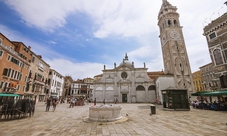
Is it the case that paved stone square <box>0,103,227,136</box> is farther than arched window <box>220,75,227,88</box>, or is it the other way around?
arched window <box>220,75,227,88</box>

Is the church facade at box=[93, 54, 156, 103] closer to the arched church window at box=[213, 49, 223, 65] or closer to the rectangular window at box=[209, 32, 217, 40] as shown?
the arched church window at box=[213, 49, 223, 65]

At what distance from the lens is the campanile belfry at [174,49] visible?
26547 mm

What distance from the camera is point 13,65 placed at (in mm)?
19344

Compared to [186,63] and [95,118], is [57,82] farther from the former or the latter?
[186,63]

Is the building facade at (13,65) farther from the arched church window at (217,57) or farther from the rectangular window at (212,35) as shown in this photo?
the rectangular window at (212,35)

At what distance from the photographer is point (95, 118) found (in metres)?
7.85

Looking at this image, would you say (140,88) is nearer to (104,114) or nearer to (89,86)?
(104,114)

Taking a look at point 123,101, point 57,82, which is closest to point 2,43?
point 57,82

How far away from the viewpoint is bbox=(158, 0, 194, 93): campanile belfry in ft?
87.1

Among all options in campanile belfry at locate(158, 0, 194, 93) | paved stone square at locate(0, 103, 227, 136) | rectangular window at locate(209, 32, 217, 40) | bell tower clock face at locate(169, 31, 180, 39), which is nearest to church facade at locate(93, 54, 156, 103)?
campanile belfry at locate(158, 0, 194, 93)

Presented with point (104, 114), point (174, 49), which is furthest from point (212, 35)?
point (104, 114)

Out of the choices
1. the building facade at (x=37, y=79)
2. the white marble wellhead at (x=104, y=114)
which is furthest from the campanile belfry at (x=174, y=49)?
the building facade at (x=37, y=79)

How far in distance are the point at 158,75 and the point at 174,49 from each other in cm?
821

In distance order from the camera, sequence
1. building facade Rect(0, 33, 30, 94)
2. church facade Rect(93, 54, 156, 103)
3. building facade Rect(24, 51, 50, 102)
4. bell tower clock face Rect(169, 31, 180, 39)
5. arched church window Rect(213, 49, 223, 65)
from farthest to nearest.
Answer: church facade Rect(93, 54, 156, 103) → bell tower clock face Rect(169, 31, 180, 39) → building facade Rect(24, 51, 50, 102) → arched church window Rect(213, 49, 223, 65) → building facade Rect(0, 33, 30, 94)
